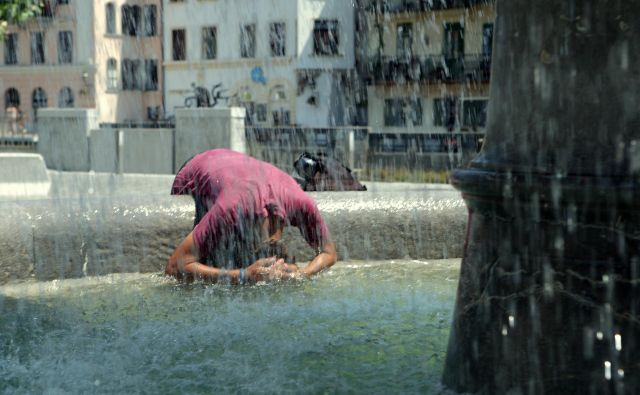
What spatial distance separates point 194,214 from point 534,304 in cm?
260

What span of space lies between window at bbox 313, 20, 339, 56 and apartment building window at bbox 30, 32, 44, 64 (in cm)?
1642

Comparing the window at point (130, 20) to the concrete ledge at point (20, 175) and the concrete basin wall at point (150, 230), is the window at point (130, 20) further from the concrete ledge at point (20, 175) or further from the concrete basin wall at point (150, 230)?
the concrete basin wall at point (150, 230)

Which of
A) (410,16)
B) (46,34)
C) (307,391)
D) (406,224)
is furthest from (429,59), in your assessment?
(307,391)

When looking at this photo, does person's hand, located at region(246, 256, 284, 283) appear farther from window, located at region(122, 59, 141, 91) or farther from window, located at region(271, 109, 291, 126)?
window, located at region(122, 59, 141, 91)

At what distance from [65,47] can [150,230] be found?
156 feet

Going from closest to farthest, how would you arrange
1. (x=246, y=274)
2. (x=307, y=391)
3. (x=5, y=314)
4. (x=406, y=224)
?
1. (x=307, y=391)
2. (x=5, y=314)
3. (x=246, y=274)
4. (x=406, y=224)

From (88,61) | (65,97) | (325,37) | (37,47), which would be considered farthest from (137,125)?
(37,47)

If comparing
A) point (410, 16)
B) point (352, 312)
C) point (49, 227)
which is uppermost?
point (410, 16)

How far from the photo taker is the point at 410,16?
4031 cm

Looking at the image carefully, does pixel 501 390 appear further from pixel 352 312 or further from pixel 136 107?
pixel 136 107

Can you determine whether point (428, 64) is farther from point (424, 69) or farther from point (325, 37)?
point (325, 37)

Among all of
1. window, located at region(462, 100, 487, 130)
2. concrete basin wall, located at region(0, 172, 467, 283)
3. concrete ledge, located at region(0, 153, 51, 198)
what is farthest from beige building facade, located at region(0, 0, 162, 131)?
concrete basin wall, located at region(0, 172, 467, 283)

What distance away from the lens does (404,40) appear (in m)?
40.2

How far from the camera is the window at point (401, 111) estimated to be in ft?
134
